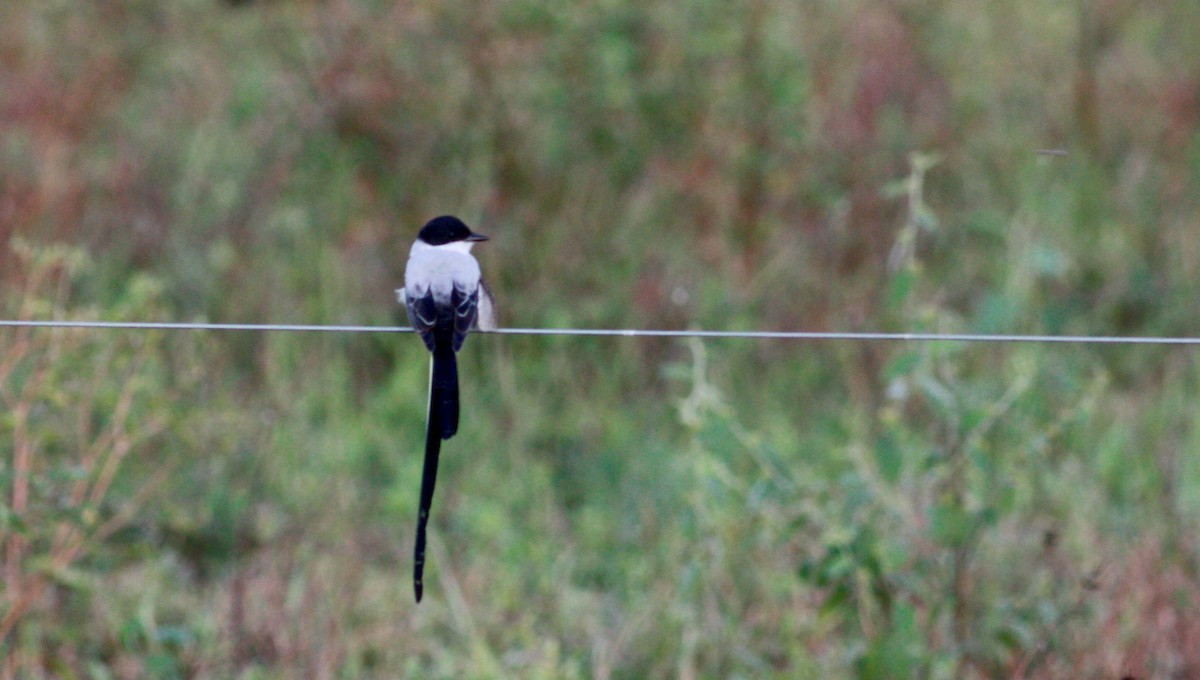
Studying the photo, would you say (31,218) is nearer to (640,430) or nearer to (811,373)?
(640,430)

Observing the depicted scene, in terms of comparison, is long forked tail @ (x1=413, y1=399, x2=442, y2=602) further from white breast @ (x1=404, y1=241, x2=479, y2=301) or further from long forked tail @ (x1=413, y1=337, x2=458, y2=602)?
white breast @ (x1=404, y1=241, x2=479, y2=301)

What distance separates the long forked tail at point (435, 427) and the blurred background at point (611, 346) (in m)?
1.09

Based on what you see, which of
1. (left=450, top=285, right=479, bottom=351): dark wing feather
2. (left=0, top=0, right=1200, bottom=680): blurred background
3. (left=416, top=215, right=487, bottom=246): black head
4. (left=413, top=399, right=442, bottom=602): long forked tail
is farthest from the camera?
(left=0, top=0, right=1200, bottom=680): blurred background

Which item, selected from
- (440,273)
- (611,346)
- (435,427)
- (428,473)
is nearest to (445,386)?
(435,427)

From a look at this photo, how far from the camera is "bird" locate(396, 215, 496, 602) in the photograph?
344cm

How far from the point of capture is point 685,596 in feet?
15.1

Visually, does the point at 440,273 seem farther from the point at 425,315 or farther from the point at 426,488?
the point at 426,488

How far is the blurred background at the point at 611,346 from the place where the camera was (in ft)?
15.2

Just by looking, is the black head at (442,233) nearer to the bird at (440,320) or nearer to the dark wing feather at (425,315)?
the bird at (440,320)

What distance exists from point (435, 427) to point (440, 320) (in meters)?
0.34

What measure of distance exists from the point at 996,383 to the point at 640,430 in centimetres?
155

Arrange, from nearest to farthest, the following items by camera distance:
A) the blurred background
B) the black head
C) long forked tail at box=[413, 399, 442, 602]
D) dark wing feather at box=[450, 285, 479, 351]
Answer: long forked tail at box=[413, 399, 442, 602] → dark wing feather at box=[450, 285, 479, 351] → the black head → the blurred background

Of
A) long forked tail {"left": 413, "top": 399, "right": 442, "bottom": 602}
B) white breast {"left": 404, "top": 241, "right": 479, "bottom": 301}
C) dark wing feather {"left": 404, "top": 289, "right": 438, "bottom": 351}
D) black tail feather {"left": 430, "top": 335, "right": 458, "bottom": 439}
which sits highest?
white breast {"left": 404, "top": 241, "right": 479, "bottom": 301}

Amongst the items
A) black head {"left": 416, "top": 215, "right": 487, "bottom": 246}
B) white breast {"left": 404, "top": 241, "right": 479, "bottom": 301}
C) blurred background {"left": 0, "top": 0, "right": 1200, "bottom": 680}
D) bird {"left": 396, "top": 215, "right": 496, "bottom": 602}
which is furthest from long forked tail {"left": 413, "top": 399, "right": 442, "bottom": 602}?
blurred background {"left": 0, "top": 0, "right": 1200, "bottom": 680}
